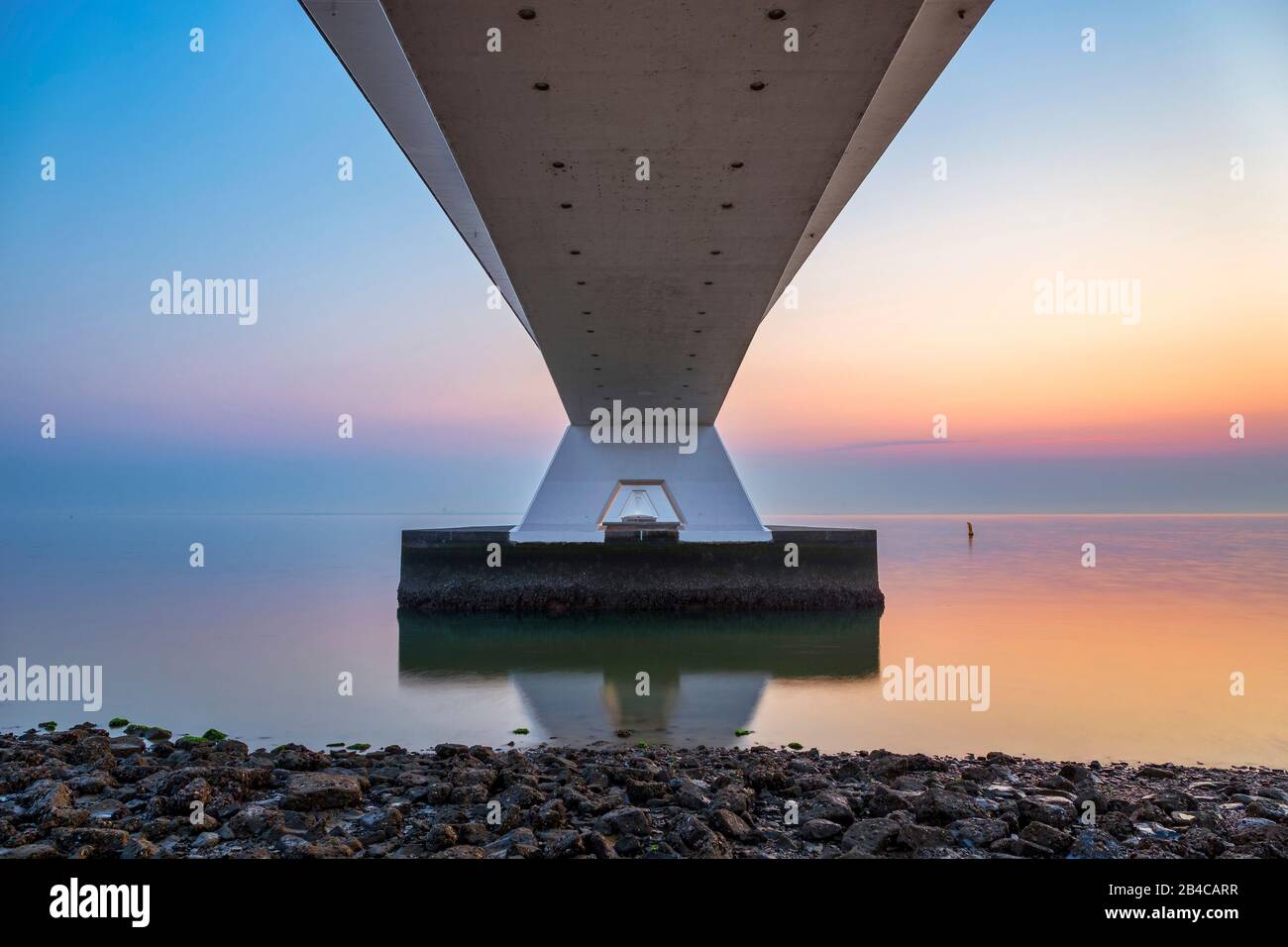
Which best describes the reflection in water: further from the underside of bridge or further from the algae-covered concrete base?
the underside of bridge

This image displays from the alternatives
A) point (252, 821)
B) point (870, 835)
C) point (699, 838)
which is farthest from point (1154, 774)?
point (252, 821)

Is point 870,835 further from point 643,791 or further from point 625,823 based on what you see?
point 643,791

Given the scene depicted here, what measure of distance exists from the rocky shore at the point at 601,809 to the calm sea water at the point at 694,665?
93.1 inches

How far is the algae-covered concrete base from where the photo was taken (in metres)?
18.2

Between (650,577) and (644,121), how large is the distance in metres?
12.9

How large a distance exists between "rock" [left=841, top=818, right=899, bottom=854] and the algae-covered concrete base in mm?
14029

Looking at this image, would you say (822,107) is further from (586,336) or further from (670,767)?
(586,336)

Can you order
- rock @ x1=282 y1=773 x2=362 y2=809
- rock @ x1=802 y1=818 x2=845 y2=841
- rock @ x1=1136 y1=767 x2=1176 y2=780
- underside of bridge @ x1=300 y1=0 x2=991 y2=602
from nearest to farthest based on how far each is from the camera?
rock @ x1=802 y1=818 x2=845 y2=841 < rock @ x1=282 y1=773 x2=362 y2=809 < underside of bridge @ x1=300 y1=0 x2=991 y2=602 < rock @ x1=1136 y1=767 x2=1176 y2=780

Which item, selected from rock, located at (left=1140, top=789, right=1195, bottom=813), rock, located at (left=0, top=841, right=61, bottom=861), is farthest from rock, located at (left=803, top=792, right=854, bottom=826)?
rock, located at (left=0, top=841, right=61, bottom=861)

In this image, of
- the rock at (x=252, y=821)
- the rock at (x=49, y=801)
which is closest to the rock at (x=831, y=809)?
the rock at (x=252, y=821)

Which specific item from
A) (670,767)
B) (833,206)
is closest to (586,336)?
(833,206)

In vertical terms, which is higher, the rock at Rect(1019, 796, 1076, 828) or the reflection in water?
the rock at Rect(1019, 796, 1076, 828)

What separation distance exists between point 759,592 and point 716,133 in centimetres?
1288

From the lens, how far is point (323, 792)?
476cm
